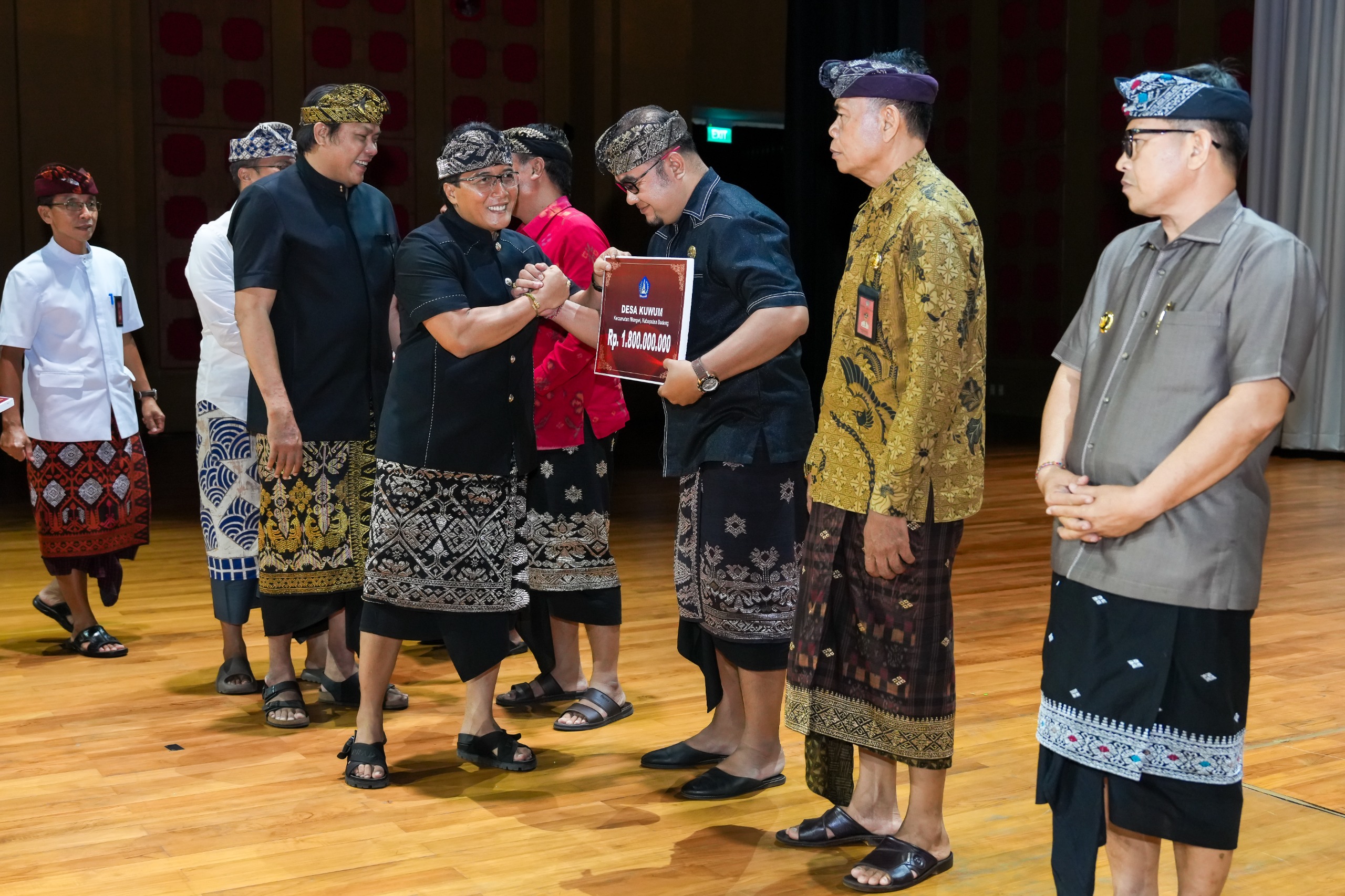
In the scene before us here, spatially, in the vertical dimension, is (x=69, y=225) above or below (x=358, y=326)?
above

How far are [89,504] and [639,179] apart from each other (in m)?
2.57

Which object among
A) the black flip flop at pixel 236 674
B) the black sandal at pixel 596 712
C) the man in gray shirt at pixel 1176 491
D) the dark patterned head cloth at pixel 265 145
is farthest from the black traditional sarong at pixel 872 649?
the dark patterned head cloth at pixel 265 145

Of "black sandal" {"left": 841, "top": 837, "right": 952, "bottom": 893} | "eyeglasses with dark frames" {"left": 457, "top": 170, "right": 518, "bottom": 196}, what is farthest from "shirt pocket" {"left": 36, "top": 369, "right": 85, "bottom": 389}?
"black sandal" {"left": 841, "top": 837, "right": 952, "bottom": 893}

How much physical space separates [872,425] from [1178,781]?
86 centimetres

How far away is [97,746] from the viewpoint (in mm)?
3461

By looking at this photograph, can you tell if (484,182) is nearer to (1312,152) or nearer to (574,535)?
(574,535)

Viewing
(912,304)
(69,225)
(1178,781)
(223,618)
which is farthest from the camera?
(69,225)

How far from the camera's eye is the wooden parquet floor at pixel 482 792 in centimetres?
263

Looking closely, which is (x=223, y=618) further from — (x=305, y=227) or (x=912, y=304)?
(x=912, y=304)

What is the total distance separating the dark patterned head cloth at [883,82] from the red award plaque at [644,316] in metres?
0.54

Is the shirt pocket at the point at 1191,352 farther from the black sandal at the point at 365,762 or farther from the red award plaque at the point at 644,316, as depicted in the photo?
the black sandal at the point at 365,762

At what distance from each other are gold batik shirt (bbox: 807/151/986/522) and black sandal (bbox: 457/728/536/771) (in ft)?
3.86

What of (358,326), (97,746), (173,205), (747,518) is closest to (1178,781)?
(747,518)

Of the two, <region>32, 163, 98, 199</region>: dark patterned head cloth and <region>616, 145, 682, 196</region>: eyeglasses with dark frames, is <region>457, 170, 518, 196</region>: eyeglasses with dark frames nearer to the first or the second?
<region>616, 145, 682, 196</region>: eyeglasses with dark frames
